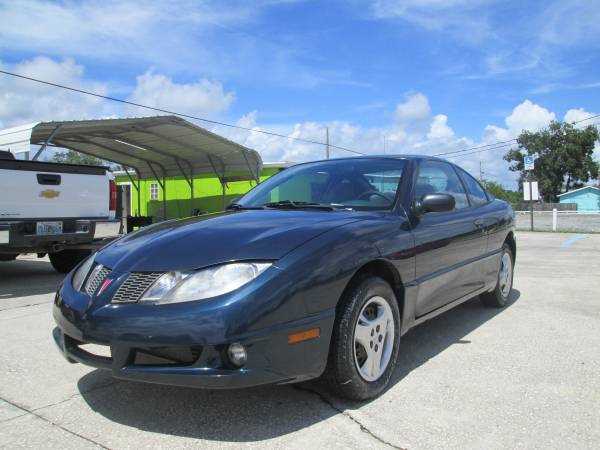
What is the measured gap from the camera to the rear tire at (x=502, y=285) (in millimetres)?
5582

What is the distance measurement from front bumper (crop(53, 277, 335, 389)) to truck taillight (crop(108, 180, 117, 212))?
17.4 ft

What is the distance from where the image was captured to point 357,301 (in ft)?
10.1

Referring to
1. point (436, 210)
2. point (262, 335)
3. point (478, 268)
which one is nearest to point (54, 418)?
point (262, 335)

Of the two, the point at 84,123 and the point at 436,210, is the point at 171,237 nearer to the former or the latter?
the point at 436,210

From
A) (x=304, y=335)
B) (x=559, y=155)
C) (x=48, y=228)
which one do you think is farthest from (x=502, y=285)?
(x=559, y=155)

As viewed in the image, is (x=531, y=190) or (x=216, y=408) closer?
(x=216, y=408)

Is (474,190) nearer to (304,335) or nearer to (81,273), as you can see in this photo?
(304,335)

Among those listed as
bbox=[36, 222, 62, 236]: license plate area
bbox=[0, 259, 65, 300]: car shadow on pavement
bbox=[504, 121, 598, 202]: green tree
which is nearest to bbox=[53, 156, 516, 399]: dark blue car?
bbox=[36, 222, 62, 236]: license plate area

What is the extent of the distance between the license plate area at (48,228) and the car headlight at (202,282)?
190 inches

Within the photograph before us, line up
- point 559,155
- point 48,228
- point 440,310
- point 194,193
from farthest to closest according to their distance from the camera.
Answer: point 559,155 < point 194,193 < point 48,228 < point 440,310

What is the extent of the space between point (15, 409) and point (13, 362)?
3.25ft

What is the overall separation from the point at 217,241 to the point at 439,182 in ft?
7.69

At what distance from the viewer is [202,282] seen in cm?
266

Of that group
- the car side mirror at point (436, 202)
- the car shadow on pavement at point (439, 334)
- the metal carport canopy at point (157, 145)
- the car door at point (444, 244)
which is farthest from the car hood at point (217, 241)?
the metal carport canopy at point (157, 145)
